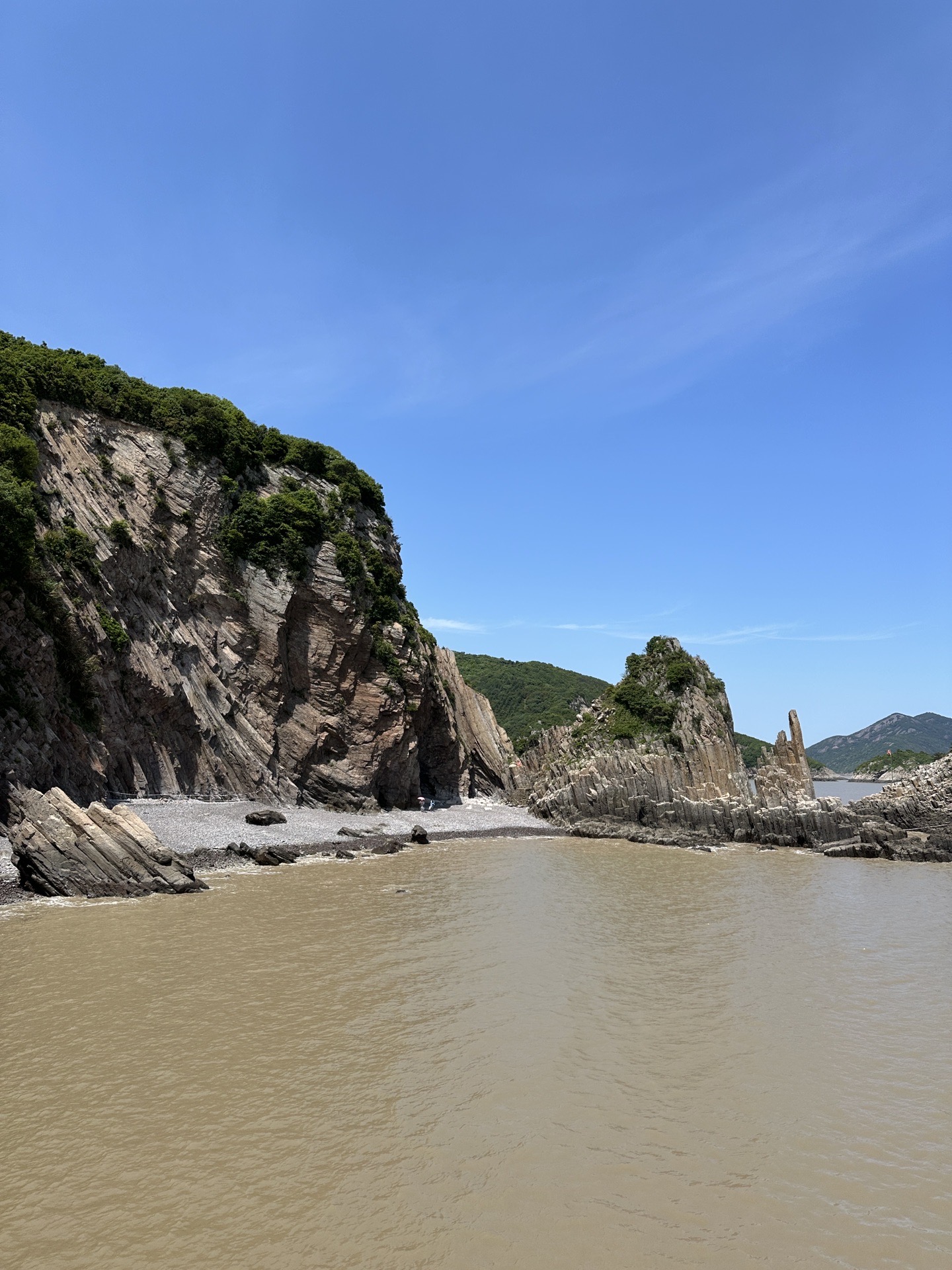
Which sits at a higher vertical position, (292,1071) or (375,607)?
(375,607)

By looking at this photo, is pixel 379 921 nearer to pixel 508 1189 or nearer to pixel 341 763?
pixel 508 1189

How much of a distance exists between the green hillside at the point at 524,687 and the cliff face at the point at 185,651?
45738 millimetres

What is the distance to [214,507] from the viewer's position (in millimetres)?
40719

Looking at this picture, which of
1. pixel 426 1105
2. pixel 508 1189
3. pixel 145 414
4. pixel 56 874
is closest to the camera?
pixel 508 1189

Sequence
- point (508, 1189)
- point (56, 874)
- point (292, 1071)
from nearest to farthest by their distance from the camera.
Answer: point (508, 1189) → point (292, 1071) → point (56, 874)

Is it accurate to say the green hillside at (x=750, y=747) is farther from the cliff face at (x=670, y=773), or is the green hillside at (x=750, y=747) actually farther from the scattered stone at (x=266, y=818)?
the scattered stone at (x=266, y=818)

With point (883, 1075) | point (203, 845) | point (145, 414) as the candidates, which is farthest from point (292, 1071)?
point (145, 414)

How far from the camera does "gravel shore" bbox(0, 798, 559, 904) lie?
25.9 m

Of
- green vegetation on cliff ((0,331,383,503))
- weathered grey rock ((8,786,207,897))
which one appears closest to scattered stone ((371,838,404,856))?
weathered grey rock ((8,786,207,897))

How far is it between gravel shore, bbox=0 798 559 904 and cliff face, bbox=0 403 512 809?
80.8 inches

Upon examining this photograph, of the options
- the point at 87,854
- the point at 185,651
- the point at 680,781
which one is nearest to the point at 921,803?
the point at 680,781

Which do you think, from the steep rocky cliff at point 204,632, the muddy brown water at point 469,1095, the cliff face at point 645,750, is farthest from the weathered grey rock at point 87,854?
the cliff face at point 645,750

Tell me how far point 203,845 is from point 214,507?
2052 centimetres

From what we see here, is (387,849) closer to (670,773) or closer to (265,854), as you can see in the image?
(265,854)
